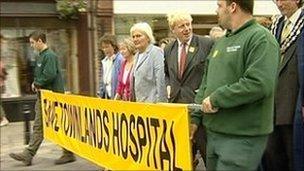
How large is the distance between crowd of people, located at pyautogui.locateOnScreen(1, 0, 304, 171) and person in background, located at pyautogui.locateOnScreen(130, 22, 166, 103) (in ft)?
0.03

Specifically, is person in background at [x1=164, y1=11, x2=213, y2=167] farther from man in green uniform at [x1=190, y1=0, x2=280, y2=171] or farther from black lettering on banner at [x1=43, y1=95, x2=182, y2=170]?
man in green uniform at [x1=190, y1=0, x2=280, y2=171]

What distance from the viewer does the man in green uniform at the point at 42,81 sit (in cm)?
786

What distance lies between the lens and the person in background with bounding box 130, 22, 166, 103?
6051 mm

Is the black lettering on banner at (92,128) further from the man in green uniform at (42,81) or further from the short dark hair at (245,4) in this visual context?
the man in green uniform at (42,81)

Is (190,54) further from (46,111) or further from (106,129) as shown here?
(46,111)

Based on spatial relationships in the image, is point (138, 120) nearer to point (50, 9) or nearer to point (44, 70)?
point (44, 70)

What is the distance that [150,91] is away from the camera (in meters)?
6.15

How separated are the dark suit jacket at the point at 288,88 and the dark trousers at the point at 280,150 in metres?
0.10

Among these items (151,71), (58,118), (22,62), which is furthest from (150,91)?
(22,62)

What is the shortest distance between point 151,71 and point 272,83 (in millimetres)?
2482

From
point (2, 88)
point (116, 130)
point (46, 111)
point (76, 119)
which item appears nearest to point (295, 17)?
point (116, 130)

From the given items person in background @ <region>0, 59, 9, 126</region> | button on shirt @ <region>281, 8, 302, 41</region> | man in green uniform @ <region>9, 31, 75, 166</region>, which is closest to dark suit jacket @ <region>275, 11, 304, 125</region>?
button on shirt @ <region>281, 8, 302, 41</region>

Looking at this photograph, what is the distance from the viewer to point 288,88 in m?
4.61

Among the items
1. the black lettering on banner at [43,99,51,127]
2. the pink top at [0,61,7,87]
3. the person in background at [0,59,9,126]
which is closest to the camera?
the black lettering on banner at [43,99,51,127]
